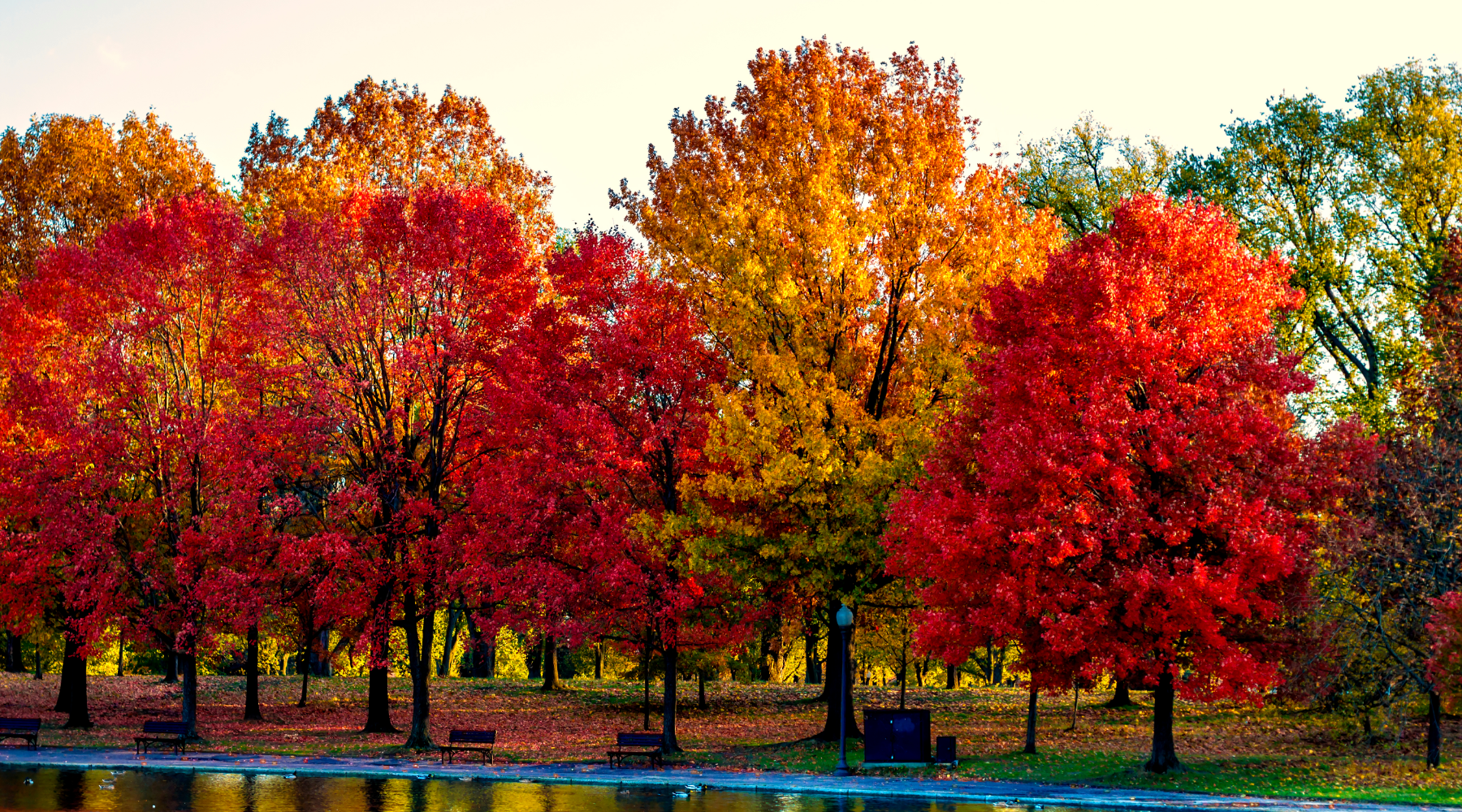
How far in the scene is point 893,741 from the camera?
25.3 metres

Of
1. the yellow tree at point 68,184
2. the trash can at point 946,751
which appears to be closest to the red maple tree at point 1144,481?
the trash can at point 946,751

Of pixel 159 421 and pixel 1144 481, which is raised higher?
pixel 159 421

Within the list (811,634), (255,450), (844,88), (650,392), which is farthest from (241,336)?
(811,634)

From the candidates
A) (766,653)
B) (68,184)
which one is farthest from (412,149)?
(766,653)

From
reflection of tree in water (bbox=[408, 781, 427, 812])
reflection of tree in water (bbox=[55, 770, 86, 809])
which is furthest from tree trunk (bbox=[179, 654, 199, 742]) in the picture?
reflection of tree in water (bbox=[408, 781, 427, 812])

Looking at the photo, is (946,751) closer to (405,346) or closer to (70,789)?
(405,346)

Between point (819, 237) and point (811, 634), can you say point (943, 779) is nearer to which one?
point (819, 237)

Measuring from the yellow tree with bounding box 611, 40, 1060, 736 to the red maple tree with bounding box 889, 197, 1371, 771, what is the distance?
3.38m

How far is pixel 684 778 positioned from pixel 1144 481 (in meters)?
10.8

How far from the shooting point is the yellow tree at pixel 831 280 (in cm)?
2675

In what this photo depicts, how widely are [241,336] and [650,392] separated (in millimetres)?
12031

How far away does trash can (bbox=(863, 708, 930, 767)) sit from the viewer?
82.8ft

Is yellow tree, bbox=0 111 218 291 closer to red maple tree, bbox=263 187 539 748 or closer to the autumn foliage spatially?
the autumn foliage

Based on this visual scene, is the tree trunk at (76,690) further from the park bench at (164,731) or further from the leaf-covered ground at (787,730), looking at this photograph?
the park bench at (164,731)
